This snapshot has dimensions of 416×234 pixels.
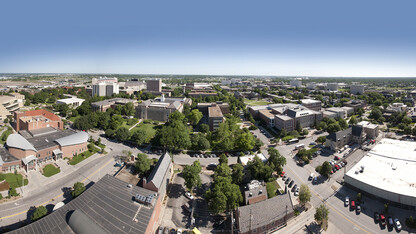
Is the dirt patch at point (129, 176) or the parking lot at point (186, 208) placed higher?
the dirt patch at point (129, 176)

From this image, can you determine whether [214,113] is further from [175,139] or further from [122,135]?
[122,135]

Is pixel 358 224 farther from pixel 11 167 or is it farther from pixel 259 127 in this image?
pixel 11 167

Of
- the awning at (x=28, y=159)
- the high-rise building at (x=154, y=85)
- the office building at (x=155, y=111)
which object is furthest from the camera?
the high-rise building at (x=154, y=85)

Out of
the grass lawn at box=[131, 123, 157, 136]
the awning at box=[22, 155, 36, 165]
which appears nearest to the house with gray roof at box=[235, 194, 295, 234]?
the awning at box=[22, 155, 36, 165]

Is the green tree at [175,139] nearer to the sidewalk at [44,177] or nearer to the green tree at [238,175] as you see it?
the sidewalk at [44,177]

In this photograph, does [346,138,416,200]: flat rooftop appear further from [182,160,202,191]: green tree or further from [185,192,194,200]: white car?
[185,192,194,200]: white car

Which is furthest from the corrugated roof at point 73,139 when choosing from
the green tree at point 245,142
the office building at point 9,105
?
the office building at point 9,105

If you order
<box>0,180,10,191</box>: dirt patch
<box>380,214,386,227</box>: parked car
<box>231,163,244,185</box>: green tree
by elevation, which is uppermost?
<box>231,163,244,185</box>: green tree
